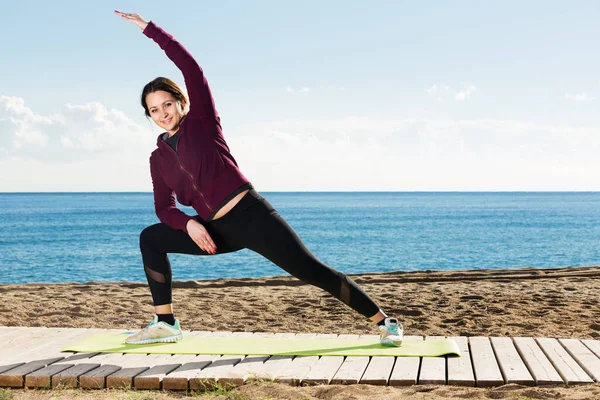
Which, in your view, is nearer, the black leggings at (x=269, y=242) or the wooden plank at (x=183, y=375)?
the wooden plank at (x=183, y=375)

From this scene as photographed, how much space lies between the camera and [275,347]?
5.14 m

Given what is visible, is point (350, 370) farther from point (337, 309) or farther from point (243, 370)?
point (337, 309)

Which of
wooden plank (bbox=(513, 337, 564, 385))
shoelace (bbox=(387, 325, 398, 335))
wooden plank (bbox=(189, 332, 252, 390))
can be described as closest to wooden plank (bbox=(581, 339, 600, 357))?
wooden plank (bbox=(513, 337, 564, 385))

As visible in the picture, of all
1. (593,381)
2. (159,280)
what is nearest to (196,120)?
(159,280)

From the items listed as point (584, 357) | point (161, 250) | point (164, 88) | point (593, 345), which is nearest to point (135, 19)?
point (164, 88)

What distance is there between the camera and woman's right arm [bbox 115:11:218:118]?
174 inches

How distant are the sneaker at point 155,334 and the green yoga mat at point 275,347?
48 millimetres

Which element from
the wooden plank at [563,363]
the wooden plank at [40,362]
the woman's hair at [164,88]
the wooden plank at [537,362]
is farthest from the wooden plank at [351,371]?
the woman's hair at [164,88]

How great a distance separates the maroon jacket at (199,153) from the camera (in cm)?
446

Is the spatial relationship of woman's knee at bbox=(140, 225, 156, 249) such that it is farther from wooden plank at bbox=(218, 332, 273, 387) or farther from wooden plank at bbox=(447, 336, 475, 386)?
wooden plank at bbox=(447, 336, 475, 386)

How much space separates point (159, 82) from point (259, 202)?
1.08 meters

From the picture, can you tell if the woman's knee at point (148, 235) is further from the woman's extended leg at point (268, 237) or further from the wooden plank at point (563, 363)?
the wooden plank at point (563, 363)

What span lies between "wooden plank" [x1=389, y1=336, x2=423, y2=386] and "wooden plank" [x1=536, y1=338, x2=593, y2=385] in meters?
0.93

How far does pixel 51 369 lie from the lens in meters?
4.59
